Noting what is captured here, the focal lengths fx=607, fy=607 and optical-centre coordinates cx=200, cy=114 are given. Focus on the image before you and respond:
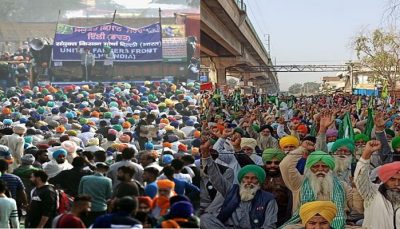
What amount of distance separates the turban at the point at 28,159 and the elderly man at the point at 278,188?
7.29ft

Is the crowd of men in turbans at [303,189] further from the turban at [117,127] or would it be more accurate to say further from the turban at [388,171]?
the turban at [117,127]

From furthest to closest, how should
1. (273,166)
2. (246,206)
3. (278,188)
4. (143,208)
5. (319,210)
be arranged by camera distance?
(273,166), (278,188), (246,206), (319,210), (143,208)

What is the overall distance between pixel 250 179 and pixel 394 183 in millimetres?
919

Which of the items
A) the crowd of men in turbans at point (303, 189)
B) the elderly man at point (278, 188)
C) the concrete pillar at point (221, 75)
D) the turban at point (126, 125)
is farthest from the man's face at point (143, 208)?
the concrete pillar at point (221, 75)

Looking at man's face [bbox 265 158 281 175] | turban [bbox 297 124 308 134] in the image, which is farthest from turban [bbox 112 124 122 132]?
turban [bbox 297 124 308 134]

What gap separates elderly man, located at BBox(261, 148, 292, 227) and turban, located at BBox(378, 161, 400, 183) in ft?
2.62

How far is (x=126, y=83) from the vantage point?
2363 mm

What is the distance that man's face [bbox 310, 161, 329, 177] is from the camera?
160 inches

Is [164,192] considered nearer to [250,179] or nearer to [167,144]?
[167,144]

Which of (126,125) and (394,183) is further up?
(126,125)

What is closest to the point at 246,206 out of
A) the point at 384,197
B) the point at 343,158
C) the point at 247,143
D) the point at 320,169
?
the point at 320,169

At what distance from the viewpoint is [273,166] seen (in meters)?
4.56

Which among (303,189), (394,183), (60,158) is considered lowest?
(303,189)

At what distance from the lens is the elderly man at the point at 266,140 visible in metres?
6.70
